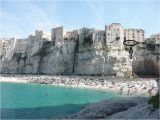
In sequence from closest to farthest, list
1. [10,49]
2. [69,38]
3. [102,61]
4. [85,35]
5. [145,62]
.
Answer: [145,62]
[102,61]
[85,35]
[69,38]
[10,49]

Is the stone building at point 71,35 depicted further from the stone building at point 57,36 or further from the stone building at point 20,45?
the stone building at point 20,45

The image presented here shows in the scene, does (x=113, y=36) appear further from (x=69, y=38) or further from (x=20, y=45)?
(x=20, y=45)

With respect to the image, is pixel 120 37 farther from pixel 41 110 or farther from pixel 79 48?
pixel 41 110

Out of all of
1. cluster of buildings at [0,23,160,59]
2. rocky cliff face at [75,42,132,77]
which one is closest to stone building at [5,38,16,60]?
cluster of buildings at [0,23,160,59]

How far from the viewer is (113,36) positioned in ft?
324

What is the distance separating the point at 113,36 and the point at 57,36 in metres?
22.5

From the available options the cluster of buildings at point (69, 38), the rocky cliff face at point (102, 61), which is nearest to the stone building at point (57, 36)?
the cluster of buildings at point (69, 38)

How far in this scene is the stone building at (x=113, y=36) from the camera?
9862cm

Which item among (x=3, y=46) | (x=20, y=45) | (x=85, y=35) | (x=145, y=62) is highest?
(x=85, y=35)

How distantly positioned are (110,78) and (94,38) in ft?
53.7

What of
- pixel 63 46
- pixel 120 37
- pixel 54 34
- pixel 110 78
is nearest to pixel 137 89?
pixel 110 78

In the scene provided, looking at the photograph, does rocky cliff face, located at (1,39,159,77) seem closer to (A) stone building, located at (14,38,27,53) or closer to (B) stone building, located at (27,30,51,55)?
(B) stone building, located at (27,30,51,55)

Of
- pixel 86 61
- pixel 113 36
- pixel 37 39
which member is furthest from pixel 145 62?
pixel 37 39

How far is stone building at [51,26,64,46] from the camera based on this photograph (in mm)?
111562
